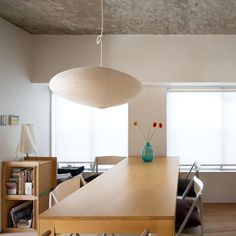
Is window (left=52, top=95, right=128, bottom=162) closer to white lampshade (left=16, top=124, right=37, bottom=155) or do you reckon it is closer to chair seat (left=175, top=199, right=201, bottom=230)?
white lampshade (left=16, top=124, right=37, bottom=155)

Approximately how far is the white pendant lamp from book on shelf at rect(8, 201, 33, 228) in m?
2.31

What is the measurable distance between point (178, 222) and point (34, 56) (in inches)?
133

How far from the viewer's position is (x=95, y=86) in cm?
244

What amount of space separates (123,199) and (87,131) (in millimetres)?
3464

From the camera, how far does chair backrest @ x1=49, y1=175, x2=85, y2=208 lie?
2.53 meters

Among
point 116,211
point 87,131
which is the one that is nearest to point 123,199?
point 116,211

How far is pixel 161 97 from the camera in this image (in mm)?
5340

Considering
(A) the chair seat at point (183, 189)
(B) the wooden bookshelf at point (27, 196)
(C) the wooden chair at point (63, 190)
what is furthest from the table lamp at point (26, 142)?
(A) the chair seat at point (183, 189)

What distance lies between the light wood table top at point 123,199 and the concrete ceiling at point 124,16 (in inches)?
69.0

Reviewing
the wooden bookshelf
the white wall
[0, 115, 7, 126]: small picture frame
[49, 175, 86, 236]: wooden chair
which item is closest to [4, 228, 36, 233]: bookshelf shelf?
the wooden bookshelf

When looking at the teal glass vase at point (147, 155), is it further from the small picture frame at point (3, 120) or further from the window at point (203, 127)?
the small picture frame at point (3, 120)

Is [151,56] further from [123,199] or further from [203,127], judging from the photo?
[123,199]

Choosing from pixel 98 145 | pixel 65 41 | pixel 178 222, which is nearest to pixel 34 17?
pixel 65 41

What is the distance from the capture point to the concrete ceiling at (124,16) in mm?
3707
